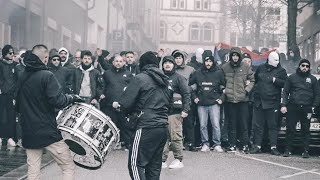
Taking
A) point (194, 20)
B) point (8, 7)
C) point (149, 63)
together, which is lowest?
point (149, 63)

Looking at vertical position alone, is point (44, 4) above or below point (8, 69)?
above

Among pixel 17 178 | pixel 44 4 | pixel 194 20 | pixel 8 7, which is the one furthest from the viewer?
pixel 194 20

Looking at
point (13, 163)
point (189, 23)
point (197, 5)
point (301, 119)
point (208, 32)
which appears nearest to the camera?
point (13, 163)

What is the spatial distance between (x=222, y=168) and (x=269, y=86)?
2.64 metres

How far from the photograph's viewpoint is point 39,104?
7684mm

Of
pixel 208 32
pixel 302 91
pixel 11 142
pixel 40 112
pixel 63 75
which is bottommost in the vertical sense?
pixel 11 142

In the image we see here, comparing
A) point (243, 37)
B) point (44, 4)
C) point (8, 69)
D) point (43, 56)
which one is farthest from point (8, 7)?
point (243, 37)

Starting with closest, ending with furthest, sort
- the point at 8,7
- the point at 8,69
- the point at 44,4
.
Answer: the point at 8,69
the point at 8,7
the point at 44,4

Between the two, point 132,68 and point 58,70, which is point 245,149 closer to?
point 132,68

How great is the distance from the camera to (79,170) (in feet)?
35.4

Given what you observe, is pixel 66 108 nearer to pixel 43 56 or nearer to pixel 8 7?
pixel 43 56

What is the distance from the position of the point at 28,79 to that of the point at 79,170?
331 cm

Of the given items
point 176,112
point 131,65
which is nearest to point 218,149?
point 131,65

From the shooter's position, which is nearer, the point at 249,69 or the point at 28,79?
the point at 28,79
